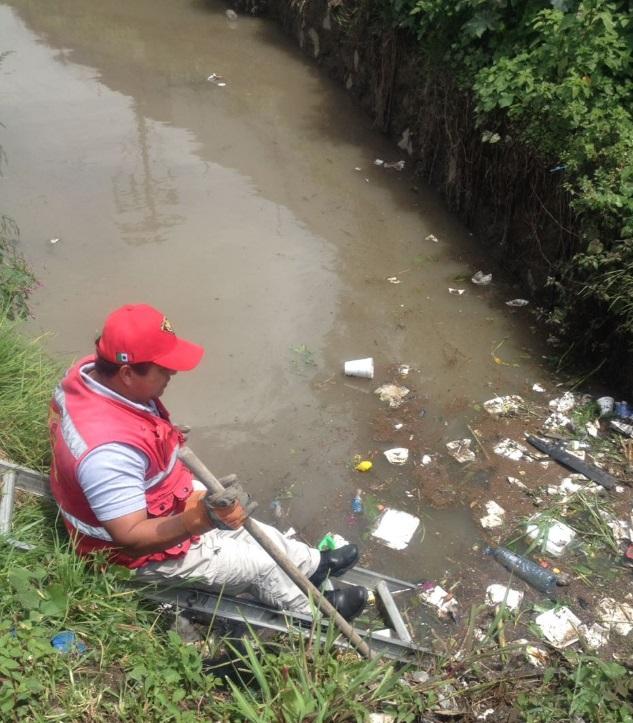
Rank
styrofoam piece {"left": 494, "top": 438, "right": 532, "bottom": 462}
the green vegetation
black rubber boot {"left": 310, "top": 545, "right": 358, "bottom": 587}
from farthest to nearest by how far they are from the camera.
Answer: the green vegetation
styrofoam piece {"left": 494, "top": 438, "right": 532, "bottom": 462}
black rubber boot {"left": 310, "top": 545, "right": 358, "bottom": 587}

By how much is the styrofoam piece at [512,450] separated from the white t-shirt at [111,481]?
2475mm

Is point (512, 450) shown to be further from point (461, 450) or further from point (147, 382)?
point (147, 382)

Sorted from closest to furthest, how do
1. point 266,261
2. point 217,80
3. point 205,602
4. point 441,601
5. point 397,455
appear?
point 205,602
point 441,601
point 397,455
point 266,261
point 217,80

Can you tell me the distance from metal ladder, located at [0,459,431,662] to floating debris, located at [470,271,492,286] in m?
3.15

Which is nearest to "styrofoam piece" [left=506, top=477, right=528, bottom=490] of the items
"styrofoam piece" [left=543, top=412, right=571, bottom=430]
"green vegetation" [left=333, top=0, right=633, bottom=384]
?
"styrofoam piece" [left=543, top=412, right=571, bottom=430]

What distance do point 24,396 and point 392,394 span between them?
2.24 meters

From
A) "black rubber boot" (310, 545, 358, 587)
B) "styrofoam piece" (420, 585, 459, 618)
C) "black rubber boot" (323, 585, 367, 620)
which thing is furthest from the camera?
"styrofoam piece" (420, 585, 459, 618)

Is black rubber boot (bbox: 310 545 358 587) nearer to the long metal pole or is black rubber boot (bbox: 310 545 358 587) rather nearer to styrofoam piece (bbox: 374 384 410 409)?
the long metal pole

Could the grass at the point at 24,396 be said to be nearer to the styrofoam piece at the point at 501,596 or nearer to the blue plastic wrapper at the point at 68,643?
the blue plastic wrapper at the point at 68,643

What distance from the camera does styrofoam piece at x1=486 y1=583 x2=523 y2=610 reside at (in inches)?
→ 128

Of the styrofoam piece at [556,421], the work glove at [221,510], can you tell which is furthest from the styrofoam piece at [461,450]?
the work glove at [221,510]

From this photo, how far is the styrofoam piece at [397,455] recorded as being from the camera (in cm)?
405

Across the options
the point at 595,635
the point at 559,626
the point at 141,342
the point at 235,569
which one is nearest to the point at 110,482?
the point at 141,342

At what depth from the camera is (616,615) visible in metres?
3.21
